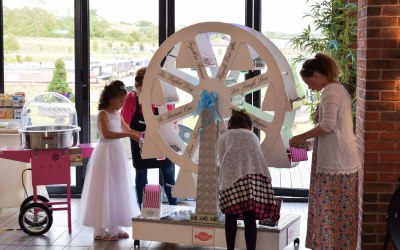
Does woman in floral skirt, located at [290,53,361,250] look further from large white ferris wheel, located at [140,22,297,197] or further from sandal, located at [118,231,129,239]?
sandal, located at [118,231,129,239]

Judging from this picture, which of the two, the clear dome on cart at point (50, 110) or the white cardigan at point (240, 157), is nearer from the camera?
the white cardigan at point (240, 157)

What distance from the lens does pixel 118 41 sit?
8117 millimetres

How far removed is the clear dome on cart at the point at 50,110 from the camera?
24.8 ft

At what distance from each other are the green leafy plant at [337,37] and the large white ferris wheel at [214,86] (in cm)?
128

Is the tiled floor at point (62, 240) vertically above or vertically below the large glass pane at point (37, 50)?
below

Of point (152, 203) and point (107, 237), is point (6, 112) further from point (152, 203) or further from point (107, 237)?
point (152, 203)

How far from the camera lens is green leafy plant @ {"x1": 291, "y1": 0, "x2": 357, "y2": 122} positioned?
270 inches

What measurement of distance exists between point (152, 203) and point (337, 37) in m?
2.41

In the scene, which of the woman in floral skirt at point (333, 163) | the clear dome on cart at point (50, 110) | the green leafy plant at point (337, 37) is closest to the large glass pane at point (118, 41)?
the clear dome on cart at point (50, 110)

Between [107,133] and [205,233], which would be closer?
[205,233]

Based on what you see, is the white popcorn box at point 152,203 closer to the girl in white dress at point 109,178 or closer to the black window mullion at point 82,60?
the girl in white dress at point 109,178

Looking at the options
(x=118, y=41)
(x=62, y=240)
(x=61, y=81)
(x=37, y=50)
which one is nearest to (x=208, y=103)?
(x=62, y=240)

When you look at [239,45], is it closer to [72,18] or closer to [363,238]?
[363,238]

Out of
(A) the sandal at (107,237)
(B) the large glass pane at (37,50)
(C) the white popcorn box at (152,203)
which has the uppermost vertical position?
(B) the large glass pane at (37,50)
